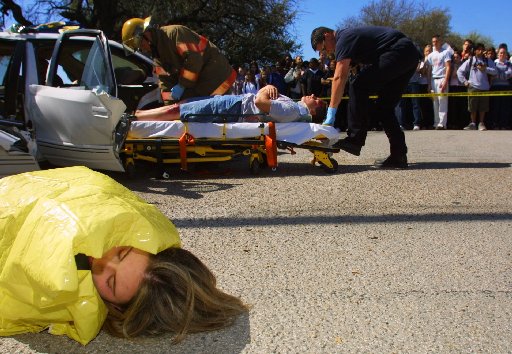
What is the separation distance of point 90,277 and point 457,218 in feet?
10.7

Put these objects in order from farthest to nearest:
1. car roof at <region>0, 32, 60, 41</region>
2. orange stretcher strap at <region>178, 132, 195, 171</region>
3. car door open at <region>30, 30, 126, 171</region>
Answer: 1. car roof at <region>0, 32, 60, 41</region>
2. orange stretcher strap at <region>178, 132, 195, 171</region>
3. car door open at <region>30, 30, 126, 171</region>

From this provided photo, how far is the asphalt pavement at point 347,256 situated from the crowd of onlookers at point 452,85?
677cm

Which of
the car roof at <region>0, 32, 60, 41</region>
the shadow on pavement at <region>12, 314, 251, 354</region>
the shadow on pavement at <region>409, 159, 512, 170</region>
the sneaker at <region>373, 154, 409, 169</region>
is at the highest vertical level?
the car roof at <region>0, 32, 60, 41</region>

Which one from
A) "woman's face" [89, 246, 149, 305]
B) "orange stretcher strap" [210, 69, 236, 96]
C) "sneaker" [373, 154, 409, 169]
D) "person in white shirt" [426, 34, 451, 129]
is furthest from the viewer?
"person in white shirt" [426, 34, 451, 129]

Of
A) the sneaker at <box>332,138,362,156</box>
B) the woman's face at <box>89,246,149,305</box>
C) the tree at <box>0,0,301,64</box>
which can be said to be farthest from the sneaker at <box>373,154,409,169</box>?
the tree at <box>0,0,301,64</box>

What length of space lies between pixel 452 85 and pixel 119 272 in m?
12.4

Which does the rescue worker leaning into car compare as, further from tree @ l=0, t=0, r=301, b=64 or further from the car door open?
tree @ l=0, t=0, r=301, b=64

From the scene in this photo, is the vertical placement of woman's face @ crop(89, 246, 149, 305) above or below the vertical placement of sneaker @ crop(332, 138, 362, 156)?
below

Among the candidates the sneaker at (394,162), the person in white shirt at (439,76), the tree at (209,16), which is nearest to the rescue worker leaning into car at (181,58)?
the sneaker at (394,162)

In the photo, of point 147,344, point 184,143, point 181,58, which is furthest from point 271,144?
point 147,344

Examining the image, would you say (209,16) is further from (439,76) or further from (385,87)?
(385,87)

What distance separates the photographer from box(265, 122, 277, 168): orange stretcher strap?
20.1ft

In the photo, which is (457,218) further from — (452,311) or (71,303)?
(71,303)

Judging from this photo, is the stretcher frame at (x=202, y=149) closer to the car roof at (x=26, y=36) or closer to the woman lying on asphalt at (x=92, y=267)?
the car roof at (x=26, y=36)
